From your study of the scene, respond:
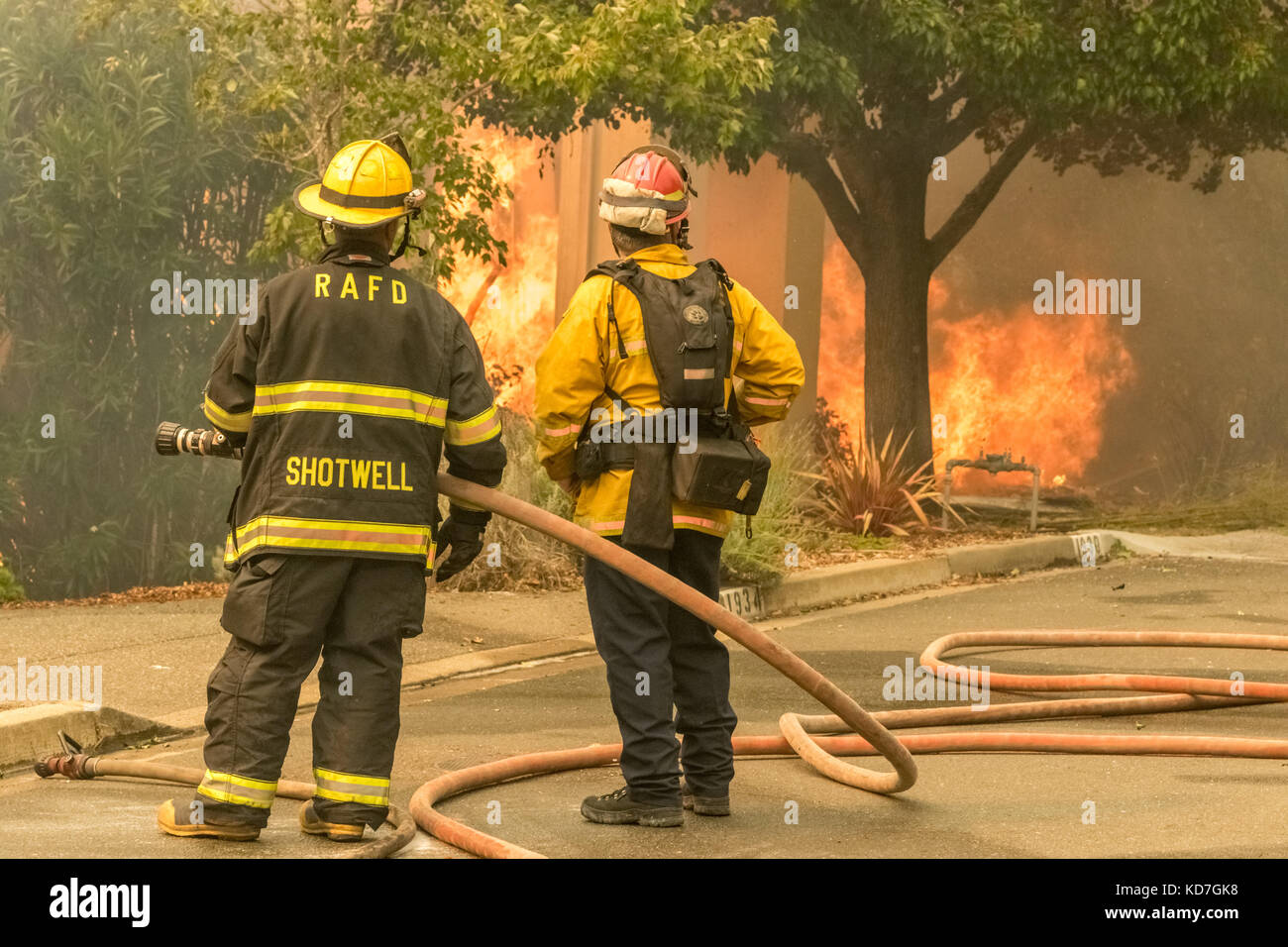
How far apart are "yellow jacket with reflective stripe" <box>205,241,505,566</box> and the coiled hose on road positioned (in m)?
0.19

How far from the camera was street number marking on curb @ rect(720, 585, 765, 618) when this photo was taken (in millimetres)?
10211

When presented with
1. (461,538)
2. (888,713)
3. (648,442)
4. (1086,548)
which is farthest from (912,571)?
(461,538)

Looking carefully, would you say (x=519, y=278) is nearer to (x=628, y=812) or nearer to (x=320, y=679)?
(x=628, y=812)

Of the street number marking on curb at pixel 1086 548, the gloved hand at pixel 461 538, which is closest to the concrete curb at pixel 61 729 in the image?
the gloved hand at pixel 461 538

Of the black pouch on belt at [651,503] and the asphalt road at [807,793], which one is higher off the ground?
the black pouch on belt at [651,503]

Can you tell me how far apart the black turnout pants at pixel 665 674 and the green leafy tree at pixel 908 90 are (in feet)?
13.6

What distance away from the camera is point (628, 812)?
533 cm

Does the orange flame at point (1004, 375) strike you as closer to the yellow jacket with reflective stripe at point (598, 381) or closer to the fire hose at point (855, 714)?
the fire hose at point (855, 714)

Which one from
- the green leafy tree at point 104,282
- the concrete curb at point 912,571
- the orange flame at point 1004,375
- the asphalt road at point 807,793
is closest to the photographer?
the asphalt road at point 807,793

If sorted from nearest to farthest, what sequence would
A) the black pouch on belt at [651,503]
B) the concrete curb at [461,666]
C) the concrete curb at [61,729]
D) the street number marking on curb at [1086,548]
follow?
the black pouch on belt at [651,503] → the concrete curb at [61,729] → the concrete curb at [461,666] → the street number marking on curb at [1086,548]

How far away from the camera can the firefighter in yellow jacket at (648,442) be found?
5.27 meters

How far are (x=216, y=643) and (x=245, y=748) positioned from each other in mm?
3488

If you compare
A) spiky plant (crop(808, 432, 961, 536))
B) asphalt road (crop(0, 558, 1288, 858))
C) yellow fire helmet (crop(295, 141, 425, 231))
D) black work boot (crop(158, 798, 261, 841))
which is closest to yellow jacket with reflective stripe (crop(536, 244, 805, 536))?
yellow fire helmet (crop(295, 141, 425, 231))

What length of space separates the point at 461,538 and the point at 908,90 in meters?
10.7
